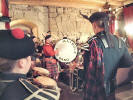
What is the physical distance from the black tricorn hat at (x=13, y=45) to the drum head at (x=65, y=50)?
11.2 ft

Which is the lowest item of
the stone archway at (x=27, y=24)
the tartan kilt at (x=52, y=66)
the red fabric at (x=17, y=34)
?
the tartan kilt at (x=52, y=66)


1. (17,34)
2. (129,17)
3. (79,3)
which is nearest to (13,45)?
(17,34)

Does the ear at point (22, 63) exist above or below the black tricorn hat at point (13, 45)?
below

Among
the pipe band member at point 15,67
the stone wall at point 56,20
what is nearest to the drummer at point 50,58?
the stone wall at point 56,20

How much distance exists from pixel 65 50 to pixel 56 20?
2209 mm

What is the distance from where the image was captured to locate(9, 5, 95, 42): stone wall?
19.4ft

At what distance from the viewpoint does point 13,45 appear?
0.98 metres

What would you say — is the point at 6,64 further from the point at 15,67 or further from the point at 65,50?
the point at 65,50

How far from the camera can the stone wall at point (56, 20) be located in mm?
5910

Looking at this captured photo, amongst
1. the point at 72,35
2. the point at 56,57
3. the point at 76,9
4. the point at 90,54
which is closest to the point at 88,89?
the point at 90,54

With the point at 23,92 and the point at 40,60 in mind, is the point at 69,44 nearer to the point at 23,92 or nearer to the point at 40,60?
the point at 40,60

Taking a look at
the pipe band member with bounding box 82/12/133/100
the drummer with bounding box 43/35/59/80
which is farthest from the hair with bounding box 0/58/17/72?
the drummer with bounding box 43/35/59/80

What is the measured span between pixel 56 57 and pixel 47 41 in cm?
53

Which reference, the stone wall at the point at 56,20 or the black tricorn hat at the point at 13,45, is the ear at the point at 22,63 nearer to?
the black tricorn hat at the point at 13,45
